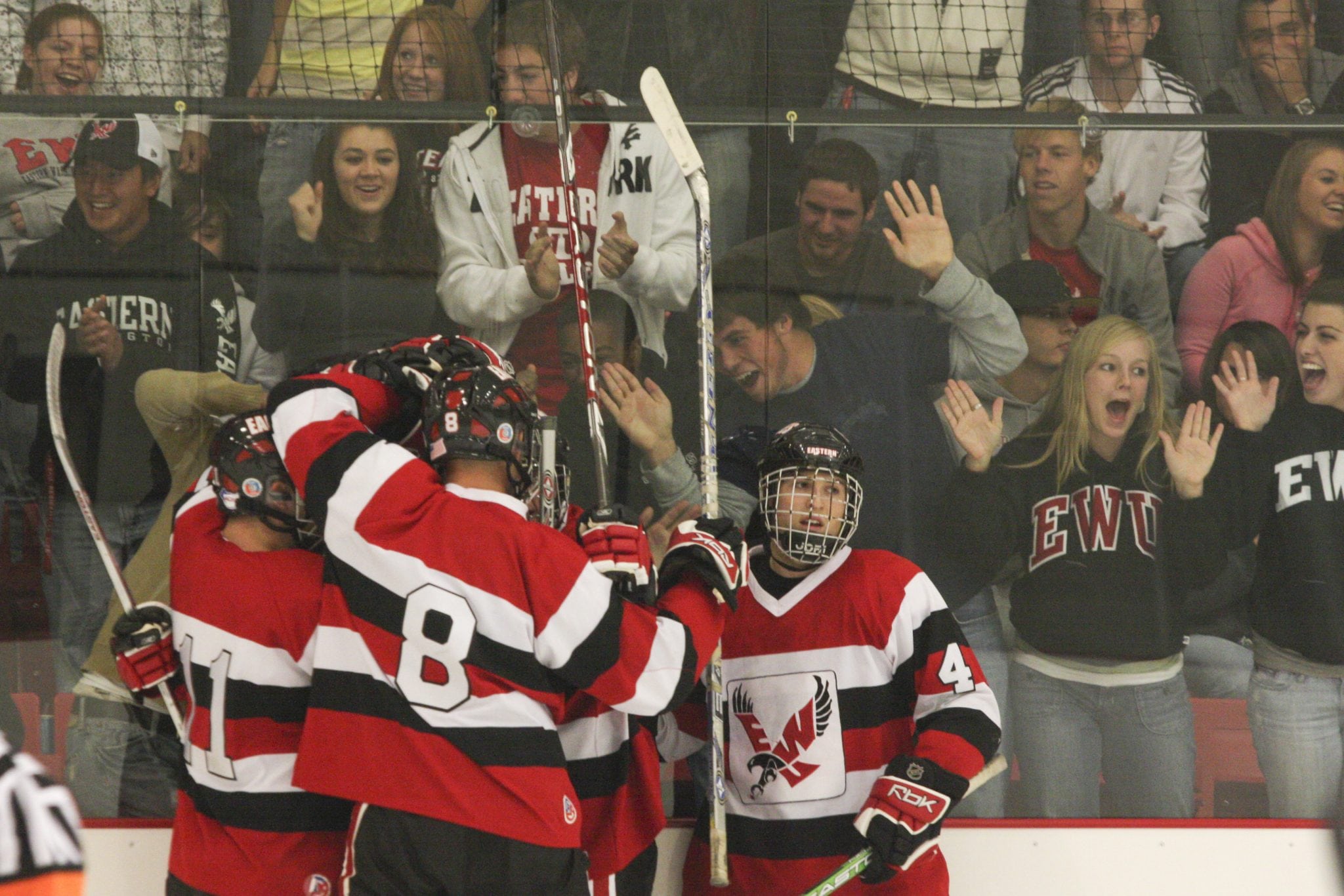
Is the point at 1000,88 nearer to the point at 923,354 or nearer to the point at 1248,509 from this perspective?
the point at 923,354

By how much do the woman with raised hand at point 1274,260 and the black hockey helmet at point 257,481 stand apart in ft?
6.49

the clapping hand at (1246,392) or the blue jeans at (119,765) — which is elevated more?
the clapping hand at (1246,392)

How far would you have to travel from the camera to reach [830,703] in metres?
2.41

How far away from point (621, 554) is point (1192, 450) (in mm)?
1522

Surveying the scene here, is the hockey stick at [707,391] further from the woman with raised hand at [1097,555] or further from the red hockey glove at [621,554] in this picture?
the woman with raised hand at [1097,555]

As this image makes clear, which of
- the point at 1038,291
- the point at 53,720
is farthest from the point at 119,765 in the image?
the point at 1038,291

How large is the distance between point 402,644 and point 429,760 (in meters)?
0.18

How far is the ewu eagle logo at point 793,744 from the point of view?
241 centimetres

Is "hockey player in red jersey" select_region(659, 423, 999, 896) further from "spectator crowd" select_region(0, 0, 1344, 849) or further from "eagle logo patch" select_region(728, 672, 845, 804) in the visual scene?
"spectator crowd" select_region(0, 0, 1344, 849)

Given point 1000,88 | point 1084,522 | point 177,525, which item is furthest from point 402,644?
point 1000,88

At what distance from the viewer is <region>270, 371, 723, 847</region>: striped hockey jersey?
1.97m

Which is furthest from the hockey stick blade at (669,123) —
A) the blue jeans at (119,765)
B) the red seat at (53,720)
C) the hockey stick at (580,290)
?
the red seat at (53,720)

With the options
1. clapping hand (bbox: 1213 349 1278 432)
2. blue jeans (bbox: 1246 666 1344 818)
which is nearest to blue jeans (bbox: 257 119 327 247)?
clapping hand (bbox: 1213 349 1278 432)

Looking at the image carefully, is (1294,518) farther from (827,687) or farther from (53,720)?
(53,720)
